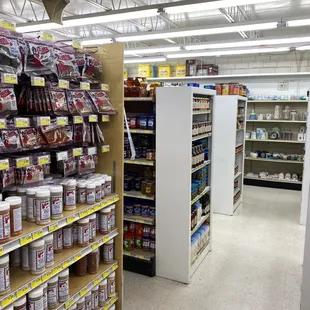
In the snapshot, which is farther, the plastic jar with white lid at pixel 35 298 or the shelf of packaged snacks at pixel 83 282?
the shelf of packaged snacks at pixel 83 282

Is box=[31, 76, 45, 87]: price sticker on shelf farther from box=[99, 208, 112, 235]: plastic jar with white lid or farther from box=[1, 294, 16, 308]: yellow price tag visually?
box=[1, 294, 16, 308]: yellow price tag

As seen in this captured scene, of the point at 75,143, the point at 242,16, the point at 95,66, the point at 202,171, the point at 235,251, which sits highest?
the point at 242,16

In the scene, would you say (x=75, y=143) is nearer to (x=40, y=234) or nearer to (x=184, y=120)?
(x=40, y=234)

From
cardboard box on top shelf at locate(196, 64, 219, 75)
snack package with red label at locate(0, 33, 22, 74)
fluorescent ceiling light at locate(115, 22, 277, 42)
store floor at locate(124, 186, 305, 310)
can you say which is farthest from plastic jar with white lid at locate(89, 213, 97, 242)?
cardboard box on top shelf at locate(196, 64, 219, 75)

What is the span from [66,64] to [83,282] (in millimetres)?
1460

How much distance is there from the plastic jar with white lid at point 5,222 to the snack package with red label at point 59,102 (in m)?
0.64

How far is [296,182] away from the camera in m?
7.86

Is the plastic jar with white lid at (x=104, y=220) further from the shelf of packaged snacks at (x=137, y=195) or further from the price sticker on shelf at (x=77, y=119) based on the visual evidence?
the shelf of packaged snacks at (x=137, y=195)

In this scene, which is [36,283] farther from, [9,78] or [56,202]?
[9,78]

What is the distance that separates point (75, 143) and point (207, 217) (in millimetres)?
2532

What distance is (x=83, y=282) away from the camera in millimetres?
2270

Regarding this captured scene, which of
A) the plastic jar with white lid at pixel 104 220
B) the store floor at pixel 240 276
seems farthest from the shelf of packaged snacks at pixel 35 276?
the store floor at pixel 240 276

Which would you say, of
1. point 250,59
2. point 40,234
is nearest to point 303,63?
point 250,59

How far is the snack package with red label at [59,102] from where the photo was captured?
6.49ft
